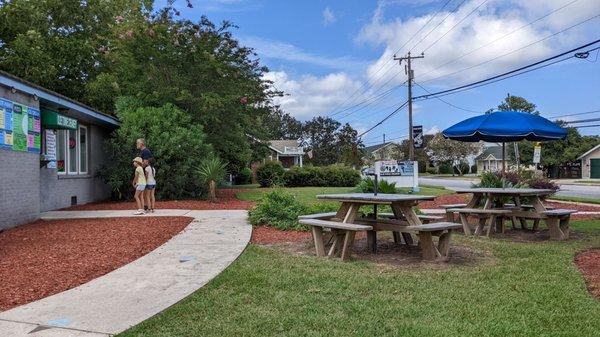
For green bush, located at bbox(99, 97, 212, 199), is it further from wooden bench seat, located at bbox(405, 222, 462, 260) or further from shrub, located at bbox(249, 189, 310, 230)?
wooden bench seat, located at bbox(405, 222, 462, 260)

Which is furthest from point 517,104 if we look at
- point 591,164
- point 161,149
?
point 161,149

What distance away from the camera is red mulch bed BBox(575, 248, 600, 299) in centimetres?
550

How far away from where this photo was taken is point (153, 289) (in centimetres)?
532

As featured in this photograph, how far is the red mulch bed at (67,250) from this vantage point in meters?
5.60

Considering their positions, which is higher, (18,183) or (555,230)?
(18,183)

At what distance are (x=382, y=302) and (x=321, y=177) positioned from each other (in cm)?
2605

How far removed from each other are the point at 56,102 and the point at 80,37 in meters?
12.1

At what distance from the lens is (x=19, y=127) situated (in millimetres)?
9984

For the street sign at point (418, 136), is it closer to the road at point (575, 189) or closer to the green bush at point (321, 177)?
the road at point (575, 189)

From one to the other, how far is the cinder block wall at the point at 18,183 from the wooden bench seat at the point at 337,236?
566 centimetres

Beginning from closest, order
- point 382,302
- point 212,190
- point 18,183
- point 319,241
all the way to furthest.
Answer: point 382,302 < point 319,241 < point 18,183 < point 212,190

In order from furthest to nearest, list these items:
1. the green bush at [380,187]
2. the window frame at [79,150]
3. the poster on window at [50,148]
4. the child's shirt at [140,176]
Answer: the window frame at [79,150] → the green bush at [380,187] → the poster on window at [50,148] → the child's shirt at [140,176]

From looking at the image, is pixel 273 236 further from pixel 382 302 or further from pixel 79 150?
pixel 79 150

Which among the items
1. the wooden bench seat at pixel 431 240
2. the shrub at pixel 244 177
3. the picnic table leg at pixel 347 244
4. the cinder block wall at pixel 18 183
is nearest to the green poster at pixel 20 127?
the cinder block wall at pixel 18 183
